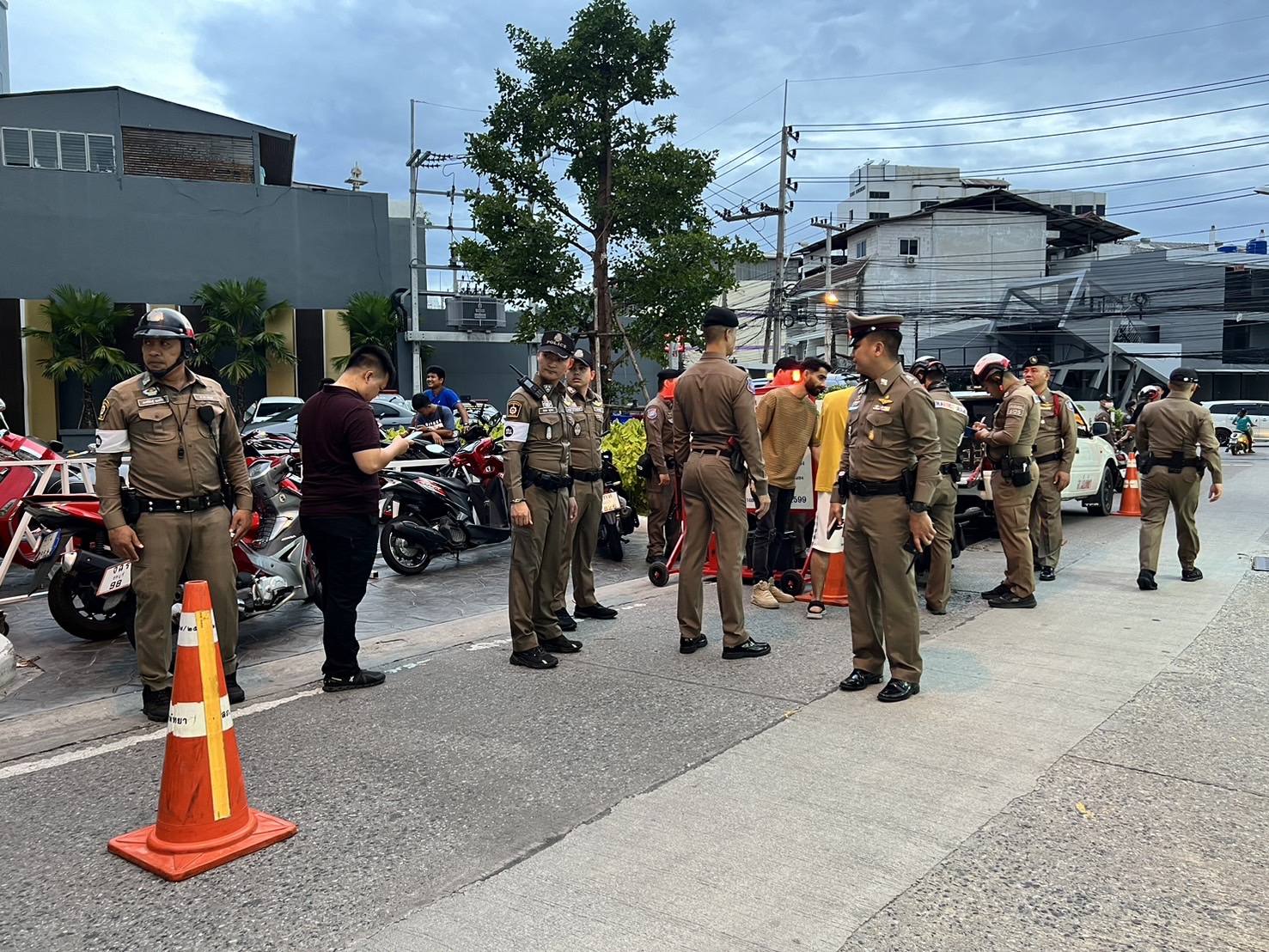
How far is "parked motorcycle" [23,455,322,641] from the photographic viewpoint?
6.20 m

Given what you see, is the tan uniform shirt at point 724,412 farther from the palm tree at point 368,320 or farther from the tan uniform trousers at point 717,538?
the palm tree at point 368,320

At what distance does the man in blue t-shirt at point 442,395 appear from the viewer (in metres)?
12.0

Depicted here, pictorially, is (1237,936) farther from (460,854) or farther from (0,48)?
(0,48)

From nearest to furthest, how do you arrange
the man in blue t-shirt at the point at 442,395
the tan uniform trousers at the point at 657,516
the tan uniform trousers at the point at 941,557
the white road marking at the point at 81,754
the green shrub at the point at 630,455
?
the white road marking at the point at 81,754, the tan uniform trousers at the point at 941,557, the tan uniform trousers at the point at 657,516, the green shrub at the point at 630,455, the man in blue t-shirt at the point at 442,395

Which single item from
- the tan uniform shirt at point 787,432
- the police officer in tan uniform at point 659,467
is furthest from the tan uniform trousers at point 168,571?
the police officer in tan uniform at point 659,467

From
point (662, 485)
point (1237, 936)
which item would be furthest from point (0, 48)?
point (1237, 936)

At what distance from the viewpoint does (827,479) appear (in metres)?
7.75

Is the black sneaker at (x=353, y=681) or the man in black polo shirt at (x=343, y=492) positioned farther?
the black sneaker at (x=353, y=681)

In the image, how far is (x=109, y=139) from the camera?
27.8 meters

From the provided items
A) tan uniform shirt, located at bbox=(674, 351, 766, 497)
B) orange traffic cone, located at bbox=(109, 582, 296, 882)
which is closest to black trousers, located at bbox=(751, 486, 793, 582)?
tan uniform shirt, located at bbox=(674, 351, 766, 497)

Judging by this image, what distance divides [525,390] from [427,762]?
2.61 metres

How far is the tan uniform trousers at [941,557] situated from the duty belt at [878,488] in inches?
85.4

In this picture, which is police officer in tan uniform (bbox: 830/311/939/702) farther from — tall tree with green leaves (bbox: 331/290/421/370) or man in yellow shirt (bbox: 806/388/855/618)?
tall tree with green leaves (bbox: 331/290/421/370)

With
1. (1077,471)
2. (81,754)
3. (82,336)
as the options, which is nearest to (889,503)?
(81,754)
